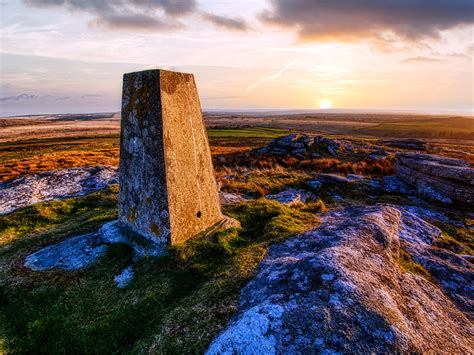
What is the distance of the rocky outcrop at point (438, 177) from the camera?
1385 centimetres

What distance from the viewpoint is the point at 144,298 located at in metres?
5.26

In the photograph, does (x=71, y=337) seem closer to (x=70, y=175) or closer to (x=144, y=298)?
(x=144, y=298)

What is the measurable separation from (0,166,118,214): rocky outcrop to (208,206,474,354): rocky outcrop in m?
13.0

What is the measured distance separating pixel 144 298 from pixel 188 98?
4.89 metres

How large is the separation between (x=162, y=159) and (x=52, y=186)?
42.6ft

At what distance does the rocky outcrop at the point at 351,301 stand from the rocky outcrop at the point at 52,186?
13023 millimetres

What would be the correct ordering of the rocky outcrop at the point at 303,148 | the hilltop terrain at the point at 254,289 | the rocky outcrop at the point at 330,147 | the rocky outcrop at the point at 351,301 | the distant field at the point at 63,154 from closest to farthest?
the rocky outcrop at the point at 351,301 → the hilltop terrain at the point at 254,289 → the distant field at the point at 63,154 → the rocky outcrop at the point at 303,148 → the rocky outcrop at the point at 330,147

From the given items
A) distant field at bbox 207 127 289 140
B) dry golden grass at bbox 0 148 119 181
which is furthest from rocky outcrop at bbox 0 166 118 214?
distant field at bbox 207 127 289 140

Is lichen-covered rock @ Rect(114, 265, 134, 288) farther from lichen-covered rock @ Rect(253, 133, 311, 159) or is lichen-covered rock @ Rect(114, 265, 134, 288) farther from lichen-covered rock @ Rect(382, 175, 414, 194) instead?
lichen-covered rock @ Rect(253, 133, 311, 159)

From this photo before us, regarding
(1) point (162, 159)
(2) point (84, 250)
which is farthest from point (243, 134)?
(2) point (84, 250)

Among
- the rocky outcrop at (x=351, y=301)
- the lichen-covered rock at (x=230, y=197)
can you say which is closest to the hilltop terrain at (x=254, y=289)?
the rocky outcrop at (x=351, y=301)

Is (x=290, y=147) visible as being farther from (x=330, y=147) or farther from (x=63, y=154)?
(x=63, y=154)

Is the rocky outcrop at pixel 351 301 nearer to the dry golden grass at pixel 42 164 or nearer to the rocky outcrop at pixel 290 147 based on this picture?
the rocky outcrop at pixel 290 147

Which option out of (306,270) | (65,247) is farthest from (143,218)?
Result: (306,270)
